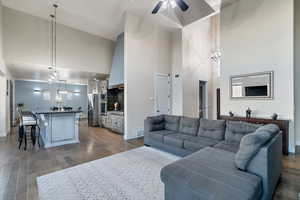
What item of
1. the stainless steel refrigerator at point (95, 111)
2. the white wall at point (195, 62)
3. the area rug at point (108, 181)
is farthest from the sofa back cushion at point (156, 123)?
the stainless steel refrigerator at point (95, 111)

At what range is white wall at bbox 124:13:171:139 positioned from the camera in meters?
5.00

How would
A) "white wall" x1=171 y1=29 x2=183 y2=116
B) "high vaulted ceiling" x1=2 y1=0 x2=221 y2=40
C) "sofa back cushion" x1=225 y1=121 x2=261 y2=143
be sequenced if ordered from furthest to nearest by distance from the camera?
"white wall" x1=171 y1=29 x2=183 y2=116 → "high vaulted ceiling" x1=2 y1=0 x2=221 y2=40 → "sofa back cushion" x1=225 y1=121 x2=261 y2=143

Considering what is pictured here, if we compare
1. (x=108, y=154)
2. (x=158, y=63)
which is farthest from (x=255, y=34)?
(x=108, y=154)

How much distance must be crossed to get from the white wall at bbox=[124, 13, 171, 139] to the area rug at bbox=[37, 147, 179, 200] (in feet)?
6.64

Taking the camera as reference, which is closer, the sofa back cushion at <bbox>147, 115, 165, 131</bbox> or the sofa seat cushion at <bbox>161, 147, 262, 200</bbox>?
the sofa seat cushion at <bbox>161, 147, 262, 200</bbox>

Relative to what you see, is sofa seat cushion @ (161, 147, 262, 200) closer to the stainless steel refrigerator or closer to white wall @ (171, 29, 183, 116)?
white wall @ (171, 29, 183, 116)

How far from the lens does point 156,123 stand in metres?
4.14

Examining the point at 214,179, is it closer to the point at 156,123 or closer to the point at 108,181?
the point at 108,181

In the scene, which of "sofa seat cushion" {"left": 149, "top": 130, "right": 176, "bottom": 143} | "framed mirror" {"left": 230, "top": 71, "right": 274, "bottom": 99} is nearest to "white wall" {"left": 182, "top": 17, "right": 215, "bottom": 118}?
"framed mirror" {"left": 230, "top": 71, "right": 274, "bottom": 99}

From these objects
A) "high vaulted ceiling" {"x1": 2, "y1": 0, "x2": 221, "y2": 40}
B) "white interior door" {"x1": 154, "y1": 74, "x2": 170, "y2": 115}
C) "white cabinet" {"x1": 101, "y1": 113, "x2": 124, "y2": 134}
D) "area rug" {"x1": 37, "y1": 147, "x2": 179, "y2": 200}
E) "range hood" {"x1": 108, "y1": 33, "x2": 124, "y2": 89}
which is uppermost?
"high vaulted ceiling" {"x1": 2, "y1": 0, "x2": 221, "y2": 40}

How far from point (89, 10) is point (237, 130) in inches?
216

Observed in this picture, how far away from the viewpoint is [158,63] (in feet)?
19.4

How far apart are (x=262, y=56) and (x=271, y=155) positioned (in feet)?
10.6

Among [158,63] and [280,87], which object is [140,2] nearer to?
[158,63]
